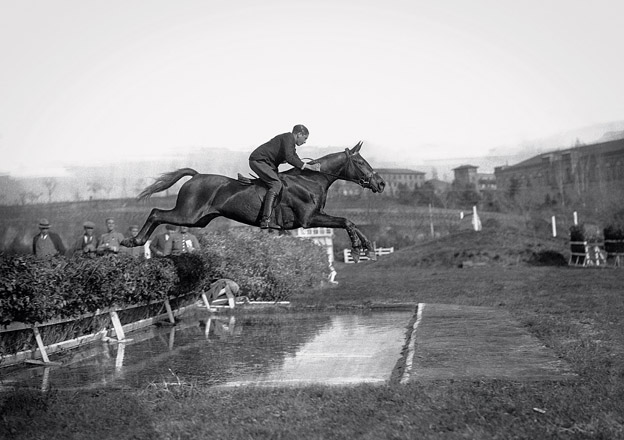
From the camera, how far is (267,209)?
1170 centimetres

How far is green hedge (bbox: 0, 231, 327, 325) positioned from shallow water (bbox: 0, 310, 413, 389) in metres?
0.75

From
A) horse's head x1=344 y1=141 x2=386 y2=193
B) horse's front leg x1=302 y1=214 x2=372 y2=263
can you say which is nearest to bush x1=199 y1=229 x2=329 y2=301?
horse's front leg x1=302 y1=214 x2=372 y2=263

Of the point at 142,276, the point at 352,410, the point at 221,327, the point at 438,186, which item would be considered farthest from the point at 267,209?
the point at 438,186

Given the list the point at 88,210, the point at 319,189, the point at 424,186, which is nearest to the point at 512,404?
the point at 319,189

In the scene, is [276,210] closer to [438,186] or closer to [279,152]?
[279,152]

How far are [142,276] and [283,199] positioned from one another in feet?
11.0

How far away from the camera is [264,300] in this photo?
19.8 m

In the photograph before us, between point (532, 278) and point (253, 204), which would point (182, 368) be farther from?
point (532, 278)

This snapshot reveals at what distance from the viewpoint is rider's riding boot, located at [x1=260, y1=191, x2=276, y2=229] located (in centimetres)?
1171

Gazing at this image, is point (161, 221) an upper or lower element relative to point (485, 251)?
upper

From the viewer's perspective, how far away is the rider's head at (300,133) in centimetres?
1177

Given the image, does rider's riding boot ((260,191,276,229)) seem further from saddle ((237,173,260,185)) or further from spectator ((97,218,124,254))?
spectator ((97,218,124,254))

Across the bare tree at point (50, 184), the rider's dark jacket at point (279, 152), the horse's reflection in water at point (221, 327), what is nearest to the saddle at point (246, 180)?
the rider's dark jacket at point (279, 152)

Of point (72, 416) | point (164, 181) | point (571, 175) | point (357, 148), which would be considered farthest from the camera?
point (571, 175)
